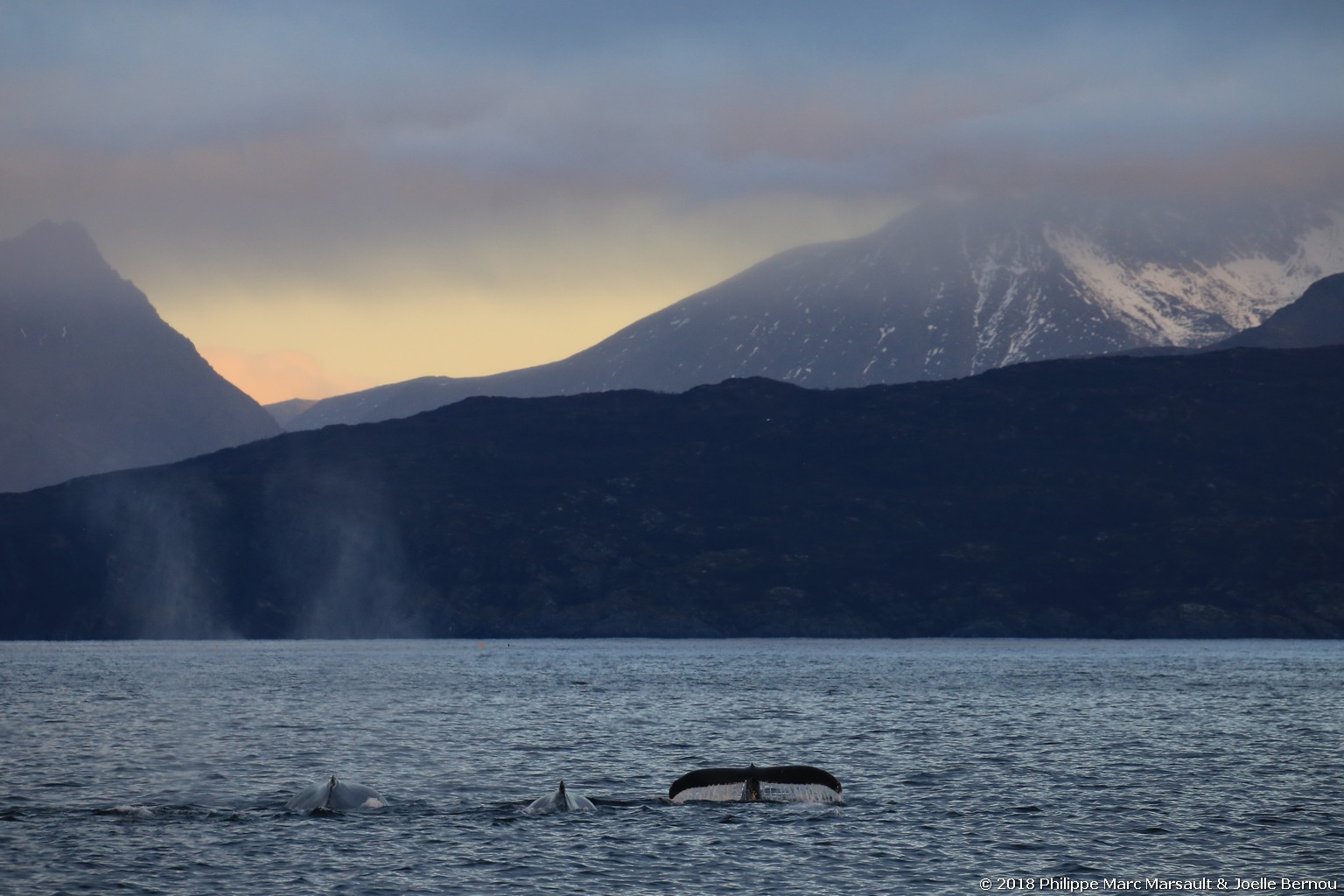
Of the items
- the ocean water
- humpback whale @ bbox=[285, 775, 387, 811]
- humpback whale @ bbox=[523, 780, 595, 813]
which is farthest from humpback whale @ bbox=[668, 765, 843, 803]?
humpback whale @ bbox=[285, 775, 387, 811]

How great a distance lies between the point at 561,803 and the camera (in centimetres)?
7456

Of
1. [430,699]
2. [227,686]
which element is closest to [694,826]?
[430,699]

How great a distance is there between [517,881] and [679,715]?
8485cm

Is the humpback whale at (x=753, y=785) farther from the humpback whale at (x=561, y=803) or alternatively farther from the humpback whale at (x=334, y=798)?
the humpback whale at (x=334, y=798)

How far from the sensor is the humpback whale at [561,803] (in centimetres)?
7412

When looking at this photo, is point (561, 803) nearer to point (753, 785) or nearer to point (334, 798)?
point (753, 785)

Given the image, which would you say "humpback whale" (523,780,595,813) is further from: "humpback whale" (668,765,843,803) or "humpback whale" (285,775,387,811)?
"humpback whale" (285,775,387,811)

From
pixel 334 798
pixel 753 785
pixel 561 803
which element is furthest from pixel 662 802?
pixel 334 798

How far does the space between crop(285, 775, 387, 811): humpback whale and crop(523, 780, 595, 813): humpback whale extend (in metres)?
7.43

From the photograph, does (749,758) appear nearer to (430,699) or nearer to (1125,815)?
(1125,815)

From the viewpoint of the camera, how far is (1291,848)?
62.7 m

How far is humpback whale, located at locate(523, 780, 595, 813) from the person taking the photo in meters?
74.1

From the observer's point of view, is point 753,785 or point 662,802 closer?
point 662,802

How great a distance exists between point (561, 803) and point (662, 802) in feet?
17.5
